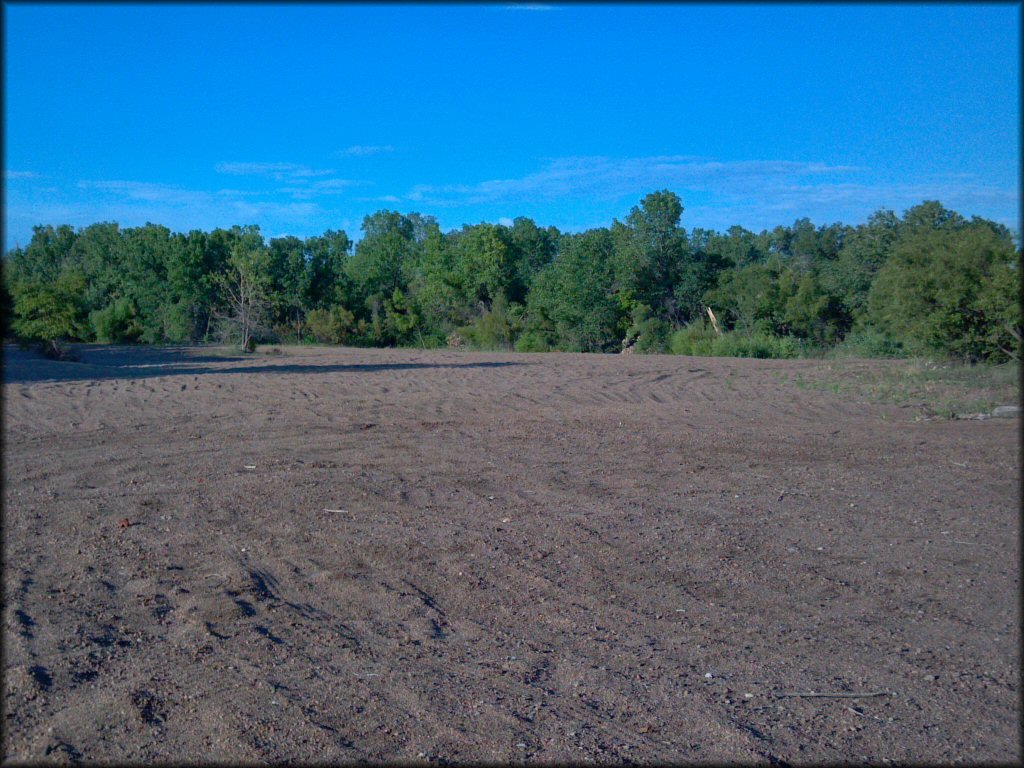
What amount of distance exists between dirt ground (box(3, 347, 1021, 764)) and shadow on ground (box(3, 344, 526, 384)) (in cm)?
813

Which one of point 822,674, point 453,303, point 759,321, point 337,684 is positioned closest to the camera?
point 337,684

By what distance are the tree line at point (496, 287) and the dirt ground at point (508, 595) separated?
19803 millimetres

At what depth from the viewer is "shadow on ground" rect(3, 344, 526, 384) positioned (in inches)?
758

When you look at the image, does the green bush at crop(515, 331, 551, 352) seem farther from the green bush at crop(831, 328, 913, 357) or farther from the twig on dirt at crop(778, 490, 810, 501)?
the twig on dirt at crop(778, 490, 810, 501)

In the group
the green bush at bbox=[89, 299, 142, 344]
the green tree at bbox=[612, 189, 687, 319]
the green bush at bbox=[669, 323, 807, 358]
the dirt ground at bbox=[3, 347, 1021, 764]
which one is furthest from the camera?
the green tree at bbox=[612, 189, 687, 319]

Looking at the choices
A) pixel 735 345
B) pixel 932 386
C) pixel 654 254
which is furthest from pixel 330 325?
pixel 932 386

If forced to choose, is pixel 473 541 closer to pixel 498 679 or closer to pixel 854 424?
pixel 498 679

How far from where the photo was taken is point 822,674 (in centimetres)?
447

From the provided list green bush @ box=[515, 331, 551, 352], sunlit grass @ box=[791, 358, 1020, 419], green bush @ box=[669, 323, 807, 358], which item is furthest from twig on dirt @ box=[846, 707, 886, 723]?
green bush @ box=[515, 331, 551, 352]

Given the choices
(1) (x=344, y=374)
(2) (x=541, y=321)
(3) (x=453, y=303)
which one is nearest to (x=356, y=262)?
(3) (x=453, y=303)

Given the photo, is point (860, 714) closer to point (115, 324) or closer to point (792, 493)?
point (792, 493)

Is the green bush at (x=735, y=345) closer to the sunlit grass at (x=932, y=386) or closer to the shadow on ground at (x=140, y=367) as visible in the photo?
the shadow on ground at (x=140, y=367)

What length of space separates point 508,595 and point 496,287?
148ft

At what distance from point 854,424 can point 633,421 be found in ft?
11.9
